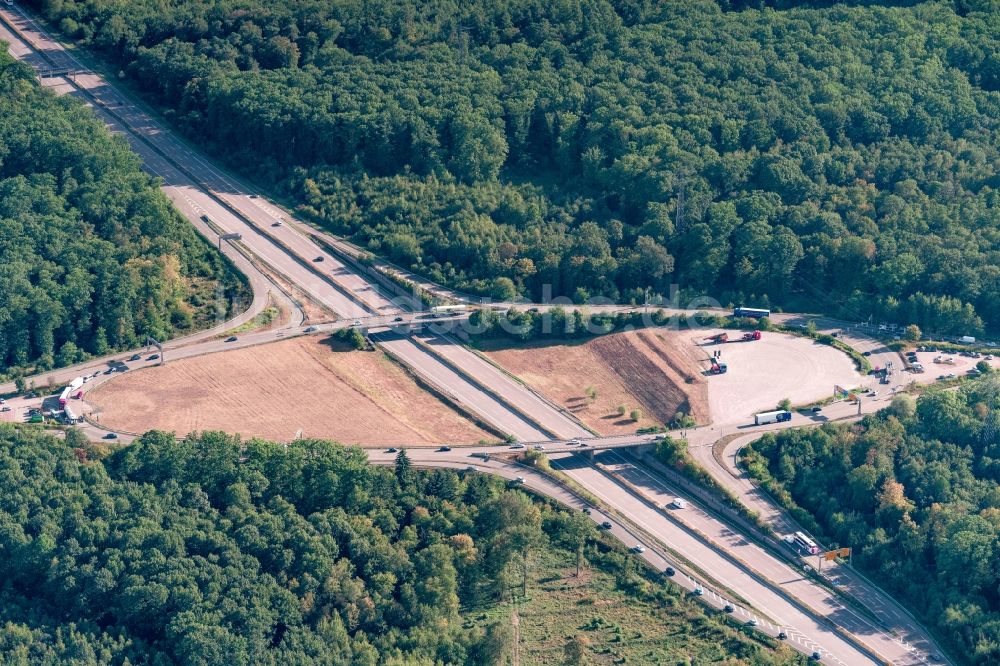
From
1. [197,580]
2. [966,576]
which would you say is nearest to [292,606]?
[197,580]

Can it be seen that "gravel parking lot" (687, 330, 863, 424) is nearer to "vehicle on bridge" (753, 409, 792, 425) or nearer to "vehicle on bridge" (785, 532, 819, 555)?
"vehicle on bridge" (753, 409, 792, 425)

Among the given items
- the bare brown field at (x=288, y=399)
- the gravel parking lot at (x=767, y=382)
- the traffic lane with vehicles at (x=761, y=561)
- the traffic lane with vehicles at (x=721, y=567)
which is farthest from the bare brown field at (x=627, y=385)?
the bare brown field at (x=288, y=399)

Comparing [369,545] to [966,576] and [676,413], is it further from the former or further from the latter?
[966,576]

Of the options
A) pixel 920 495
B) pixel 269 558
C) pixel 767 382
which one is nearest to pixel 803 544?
pixel 920 495

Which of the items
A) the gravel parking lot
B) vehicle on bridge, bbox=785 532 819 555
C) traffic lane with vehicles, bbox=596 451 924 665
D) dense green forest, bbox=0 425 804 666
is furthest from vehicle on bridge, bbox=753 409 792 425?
dense green forest, bbox=0 425 804 666

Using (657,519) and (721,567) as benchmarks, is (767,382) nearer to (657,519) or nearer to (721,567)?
(657,519)

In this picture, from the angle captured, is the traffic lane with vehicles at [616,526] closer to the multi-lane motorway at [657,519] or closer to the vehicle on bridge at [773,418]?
the multi-lane motorway at [657,519]
